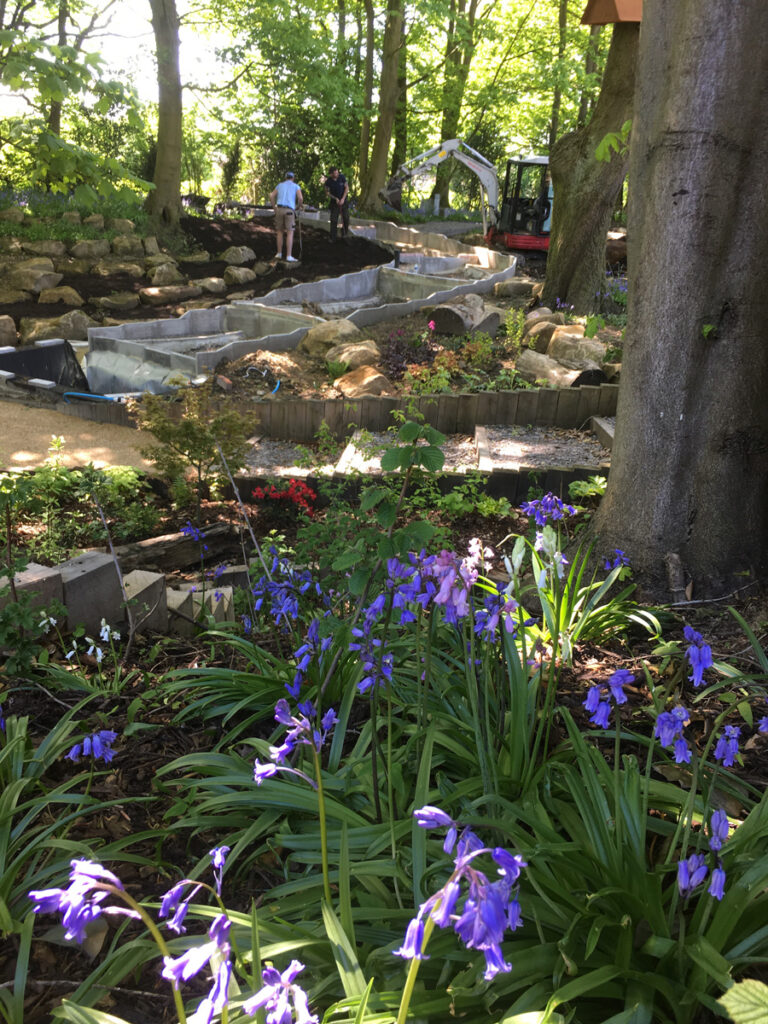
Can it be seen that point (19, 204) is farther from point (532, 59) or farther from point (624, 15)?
point (532, 59)

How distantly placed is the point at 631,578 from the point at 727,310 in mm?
1320

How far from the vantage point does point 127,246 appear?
57.7 feet

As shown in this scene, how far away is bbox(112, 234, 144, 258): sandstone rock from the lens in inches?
690

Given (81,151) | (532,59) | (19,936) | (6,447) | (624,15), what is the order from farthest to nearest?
(532,59)
(624,15)
(6,447)
(81,151)
(19,936)

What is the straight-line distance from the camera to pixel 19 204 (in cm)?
1853

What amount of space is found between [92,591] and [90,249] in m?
15.8

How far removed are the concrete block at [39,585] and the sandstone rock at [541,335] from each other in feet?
26.4

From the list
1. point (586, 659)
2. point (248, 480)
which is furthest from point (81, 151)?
point (586, 659)

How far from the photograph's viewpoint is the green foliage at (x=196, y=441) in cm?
604

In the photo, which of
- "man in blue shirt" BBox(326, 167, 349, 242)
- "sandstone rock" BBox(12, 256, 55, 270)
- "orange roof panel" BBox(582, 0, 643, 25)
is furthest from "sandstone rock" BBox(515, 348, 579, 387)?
"man in blue shirt" BBox(326, 167, 349, 242)

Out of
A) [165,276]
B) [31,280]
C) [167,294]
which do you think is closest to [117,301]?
[167,294]

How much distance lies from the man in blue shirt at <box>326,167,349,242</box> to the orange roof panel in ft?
32.9

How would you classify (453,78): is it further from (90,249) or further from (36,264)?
(36,264)

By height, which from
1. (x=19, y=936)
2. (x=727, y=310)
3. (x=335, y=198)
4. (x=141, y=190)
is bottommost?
(x=19, y=936)
